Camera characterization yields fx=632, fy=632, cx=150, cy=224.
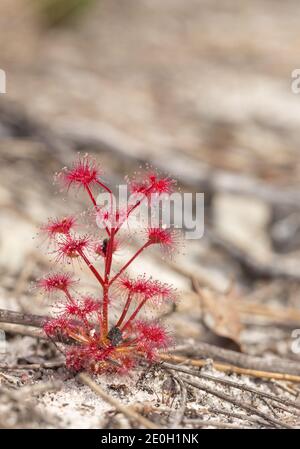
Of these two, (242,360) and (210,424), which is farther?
(242,360)

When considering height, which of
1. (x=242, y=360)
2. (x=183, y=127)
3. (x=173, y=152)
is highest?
(x=183, y=127)

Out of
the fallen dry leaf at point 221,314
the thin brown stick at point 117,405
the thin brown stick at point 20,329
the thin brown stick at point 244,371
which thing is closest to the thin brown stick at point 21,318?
the thin brown stick at point 20,329

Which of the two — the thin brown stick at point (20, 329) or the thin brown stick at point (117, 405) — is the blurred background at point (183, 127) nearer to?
the thin brown stick at point (20, 329)

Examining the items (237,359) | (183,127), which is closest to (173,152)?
(183,127)

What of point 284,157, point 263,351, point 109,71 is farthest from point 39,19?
point 263,351

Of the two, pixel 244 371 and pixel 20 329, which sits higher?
pixel 20 329

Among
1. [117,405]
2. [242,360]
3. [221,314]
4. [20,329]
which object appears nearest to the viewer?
[117,405]

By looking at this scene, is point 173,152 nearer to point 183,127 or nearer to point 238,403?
point 183,127

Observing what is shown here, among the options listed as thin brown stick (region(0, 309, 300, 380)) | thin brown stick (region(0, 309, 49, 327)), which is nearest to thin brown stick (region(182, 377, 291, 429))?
thin brown stick (region(0, 309, 300, 380))
